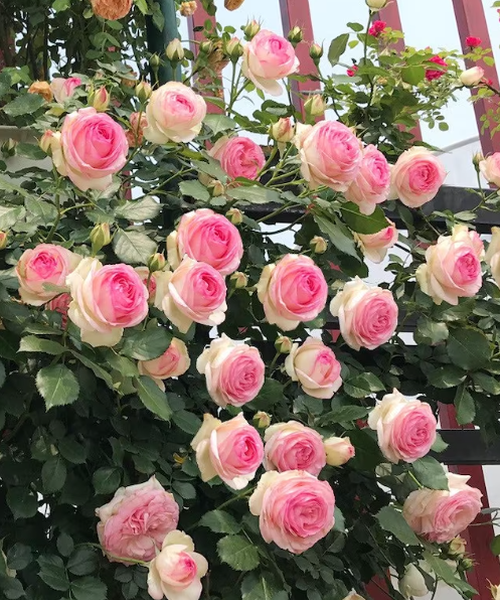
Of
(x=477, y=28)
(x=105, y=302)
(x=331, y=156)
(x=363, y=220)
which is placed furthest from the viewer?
(x=477, y=28)

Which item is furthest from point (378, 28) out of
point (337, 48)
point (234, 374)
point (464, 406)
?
point (234, 374)

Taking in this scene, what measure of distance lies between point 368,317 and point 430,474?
9.5 inches

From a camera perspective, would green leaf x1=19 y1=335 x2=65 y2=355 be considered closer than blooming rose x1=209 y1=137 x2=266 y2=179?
Yes

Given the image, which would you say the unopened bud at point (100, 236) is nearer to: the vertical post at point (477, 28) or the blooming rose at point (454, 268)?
the blooming rose at point (454, 268)

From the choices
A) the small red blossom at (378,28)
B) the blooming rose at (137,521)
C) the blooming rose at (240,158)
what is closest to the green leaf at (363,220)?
the blooming rose at (240,158)

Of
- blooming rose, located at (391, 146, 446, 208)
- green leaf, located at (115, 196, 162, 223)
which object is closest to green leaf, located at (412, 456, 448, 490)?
blooming rose, located at (391, 146, 446, 208)

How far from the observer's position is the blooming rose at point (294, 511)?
30.5 inches

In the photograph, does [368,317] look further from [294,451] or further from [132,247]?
[132,247]

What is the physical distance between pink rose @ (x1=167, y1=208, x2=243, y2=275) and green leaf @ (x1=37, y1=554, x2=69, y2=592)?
37 cm

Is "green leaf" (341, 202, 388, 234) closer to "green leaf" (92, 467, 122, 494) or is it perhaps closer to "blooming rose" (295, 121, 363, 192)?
"blooming rose" (295, 121, 363, 192)

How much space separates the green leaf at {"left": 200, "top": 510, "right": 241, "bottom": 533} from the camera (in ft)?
2.74

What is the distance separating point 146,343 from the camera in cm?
80

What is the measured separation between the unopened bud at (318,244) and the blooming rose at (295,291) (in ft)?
0.45

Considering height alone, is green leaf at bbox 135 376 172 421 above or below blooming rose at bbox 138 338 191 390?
below
